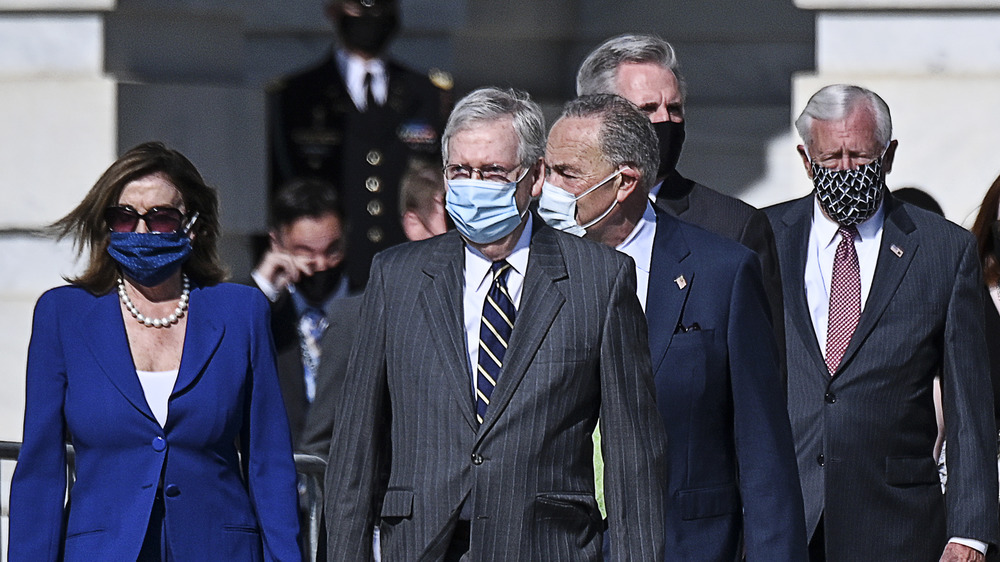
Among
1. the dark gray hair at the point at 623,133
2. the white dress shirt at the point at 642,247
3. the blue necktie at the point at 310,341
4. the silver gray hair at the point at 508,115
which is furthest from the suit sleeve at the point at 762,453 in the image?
the blue necktie at the point at 310,341

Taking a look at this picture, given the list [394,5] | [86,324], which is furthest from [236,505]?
[394,5]

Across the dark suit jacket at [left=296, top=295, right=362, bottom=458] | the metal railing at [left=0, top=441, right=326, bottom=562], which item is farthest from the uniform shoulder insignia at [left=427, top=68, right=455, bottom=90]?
the metal railing at [left=0, top=441, right=326, bottom=562]

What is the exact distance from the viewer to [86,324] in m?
4.74

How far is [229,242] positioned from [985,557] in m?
4.02

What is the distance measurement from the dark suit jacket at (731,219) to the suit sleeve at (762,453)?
51 cm

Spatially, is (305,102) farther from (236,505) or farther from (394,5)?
(236,505)

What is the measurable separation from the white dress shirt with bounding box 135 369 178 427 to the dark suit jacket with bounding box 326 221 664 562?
58 cm

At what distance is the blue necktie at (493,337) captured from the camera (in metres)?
4.23

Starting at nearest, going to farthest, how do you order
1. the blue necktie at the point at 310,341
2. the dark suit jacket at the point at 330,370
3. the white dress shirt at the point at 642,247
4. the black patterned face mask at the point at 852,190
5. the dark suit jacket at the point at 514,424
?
1. the dark suit jacket at the point at 514,424
2. the white dress shirt at the point at 642,247
3. the black patterned face mask at the point at 852,190
4. the dark suit jacket at the point at 330,370
5. the blue necktie at the point at 310,341

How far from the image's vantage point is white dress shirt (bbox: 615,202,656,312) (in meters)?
4.89

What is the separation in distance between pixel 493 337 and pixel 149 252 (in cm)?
96

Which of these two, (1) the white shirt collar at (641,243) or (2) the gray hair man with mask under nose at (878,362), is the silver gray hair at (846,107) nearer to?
(2) the gray hair man with mask under nose at (878,362)

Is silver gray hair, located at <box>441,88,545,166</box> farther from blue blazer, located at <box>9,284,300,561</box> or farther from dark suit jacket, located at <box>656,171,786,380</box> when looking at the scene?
dark suit jacket, located at <box>656,171,786,380</box>

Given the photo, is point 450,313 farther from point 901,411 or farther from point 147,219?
point 901,411
